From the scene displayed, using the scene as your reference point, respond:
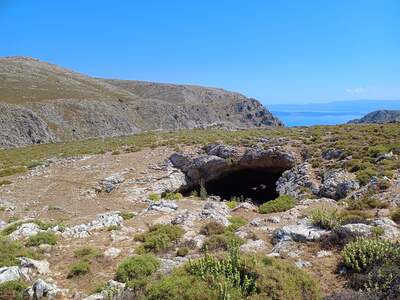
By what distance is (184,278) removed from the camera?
7703 mm

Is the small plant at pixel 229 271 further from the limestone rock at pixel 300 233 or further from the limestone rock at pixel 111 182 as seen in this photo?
the limestone rock at pixel 111 182

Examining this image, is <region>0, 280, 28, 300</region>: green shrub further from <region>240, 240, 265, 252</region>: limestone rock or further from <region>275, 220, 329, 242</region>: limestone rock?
<region>275, 220, 329, 242</region>: limestone rock

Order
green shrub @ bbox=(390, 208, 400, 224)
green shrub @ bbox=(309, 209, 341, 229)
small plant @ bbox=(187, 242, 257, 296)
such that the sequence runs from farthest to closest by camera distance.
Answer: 1. green shrub @ bbox=(390, 208, 400, 224)
2. green shrub @ bbox=(309, 209, 341, 229)
3. small plant @ bbox=(187, 242, 257, 296)

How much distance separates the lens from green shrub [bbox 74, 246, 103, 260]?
1030cm

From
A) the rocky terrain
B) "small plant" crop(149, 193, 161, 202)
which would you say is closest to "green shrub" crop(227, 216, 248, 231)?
the rocky terrain

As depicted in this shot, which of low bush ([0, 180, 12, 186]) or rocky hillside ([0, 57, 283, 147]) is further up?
rocky hillside ([0, 57, 283, 147])

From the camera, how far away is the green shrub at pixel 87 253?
10305 millimetres

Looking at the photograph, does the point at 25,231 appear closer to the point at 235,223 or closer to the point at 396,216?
the point at 235,223

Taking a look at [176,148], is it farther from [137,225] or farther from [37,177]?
[137,225]

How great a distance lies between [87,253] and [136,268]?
94.4 inches

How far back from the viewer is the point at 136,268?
9000 mm

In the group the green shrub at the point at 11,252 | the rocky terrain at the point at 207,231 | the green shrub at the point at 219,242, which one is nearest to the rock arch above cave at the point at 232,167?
the rocky terrain at the point at 207,231

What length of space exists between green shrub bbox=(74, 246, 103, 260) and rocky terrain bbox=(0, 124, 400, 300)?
42 mm

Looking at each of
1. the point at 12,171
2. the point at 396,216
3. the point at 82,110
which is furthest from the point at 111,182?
the point at 82,110
